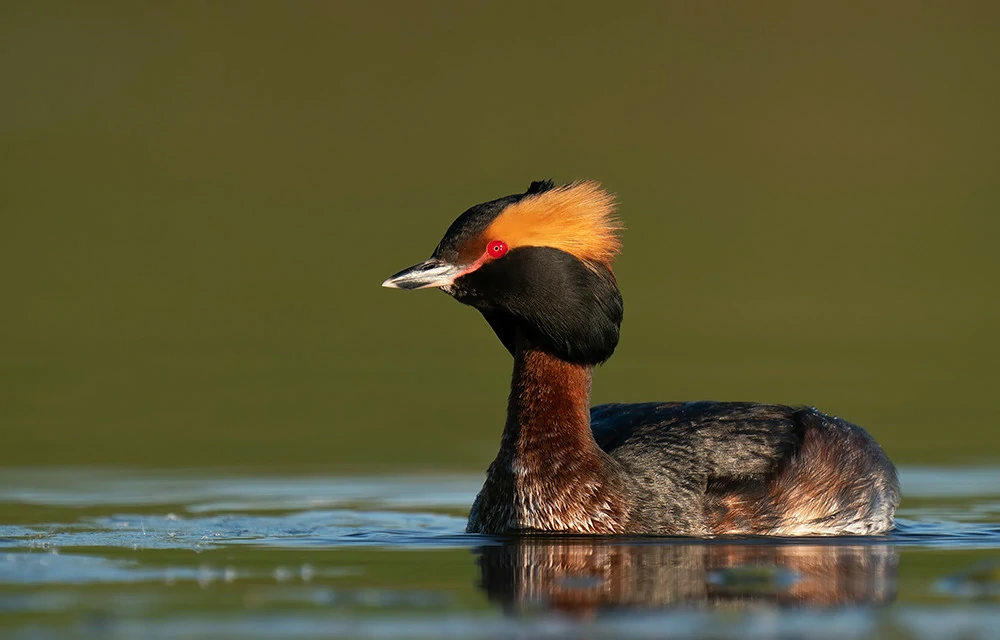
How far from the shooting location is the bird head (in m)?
11.1

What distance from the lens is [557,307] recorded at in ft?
37.0

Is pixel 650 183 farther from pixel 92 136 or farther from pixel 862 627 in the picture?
pixel 862 627

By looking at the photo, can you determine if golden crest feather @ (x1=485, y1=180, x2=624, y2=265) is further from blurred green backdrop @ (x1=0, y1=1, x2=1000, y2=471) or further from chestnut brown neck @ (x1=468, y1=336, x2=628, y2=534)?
blurred green backdrop @ (x1=0, y1=1, x2=1000, y2=471)

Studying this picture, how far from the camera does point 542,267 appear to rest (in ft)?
36.8

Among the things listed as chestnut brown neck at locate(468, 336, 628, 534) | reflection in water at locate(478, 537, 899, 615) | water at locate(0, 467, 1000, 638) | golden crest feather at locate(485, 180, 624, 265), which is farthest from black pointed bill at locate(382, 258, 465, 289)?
reflection in water at locate(478, 537, 899, 615)

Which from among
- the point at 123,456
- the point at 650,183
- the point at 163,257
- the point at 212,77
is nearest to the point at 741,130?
the point at 650,183

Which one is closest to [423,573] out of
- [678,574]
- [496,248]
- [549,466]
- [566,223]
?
[678,574]

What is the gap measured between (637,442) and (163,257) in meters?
14.4

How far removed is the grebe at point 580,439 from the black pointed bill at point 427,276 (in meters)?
0.01

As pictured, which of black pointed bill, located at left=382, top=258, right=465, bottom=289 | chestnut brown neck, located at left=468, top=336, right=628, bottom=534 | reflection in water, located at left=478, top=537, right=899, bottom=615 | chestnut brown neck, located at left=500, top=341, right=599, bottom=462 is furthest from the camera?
chestnut brown neck, located at left=500, top=341, right=599, bottom=462

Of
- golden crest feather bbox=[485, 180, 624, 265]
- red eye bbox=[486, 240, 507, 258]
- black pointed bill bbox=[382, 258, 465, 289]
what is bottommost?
black pointed bill bbox=[382, 258, 465, 289]

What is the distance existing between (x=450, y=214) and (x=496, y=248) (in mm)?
17146

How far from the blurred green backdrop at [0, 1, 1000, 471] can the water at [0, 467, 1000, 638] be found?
193cm

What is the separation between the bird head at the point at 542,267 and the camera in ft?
36.5
